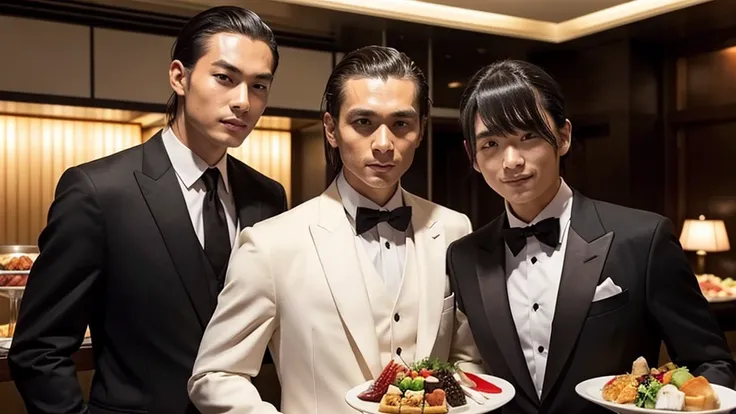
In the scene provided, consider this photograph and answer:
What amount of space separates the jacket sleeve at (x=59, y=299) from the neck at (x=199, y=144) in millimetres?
323

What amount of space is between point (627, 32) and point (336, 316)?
5.95m

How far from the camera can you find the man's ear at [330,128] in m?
2.05

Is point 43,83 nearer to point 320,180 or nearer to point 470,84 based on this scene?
point 320,180

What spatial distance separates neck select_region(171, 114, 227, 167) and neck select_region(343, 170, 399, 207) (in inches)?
16.3

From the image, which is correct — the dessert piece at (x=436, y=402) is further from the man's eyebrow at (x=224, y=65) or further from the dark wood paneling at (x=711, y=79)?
the dark wood paneling at (x=711, y=79)

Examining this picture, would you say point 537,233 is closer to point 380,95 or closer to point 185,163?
point 380,95

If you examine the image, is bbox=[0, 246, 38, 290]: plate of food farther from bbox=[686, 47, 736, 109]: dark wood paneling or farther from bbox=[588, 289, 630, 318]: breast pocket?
bbox=[686, 47, 736, 109]: dark wood paneling

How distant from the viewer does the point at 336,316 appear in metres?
1.89

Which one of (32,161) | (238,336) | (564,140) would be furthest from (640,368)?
(32,161)

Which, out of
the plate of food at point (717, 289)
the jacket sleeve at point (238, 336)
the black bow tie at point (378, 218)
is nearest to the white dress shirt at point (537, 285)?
the black bow tie at point (378, 218)

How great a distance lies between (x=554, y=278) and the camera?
199 cm

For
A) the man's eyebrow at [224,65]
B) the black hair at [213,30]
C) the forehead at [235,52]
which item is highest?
the black hair at [213,30]

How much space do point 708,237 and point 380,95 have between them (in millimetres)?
5737

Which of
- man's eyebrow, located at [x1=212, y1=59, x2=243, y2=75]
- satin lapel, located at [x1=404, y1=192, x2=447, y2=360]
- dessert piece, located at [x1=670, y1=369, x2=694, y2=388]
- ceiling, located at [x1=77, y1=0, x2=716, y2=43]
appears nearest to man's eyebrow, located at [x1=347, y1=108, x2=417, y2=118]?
satin lapel, located at [x1=404, y1=192, x2=447, y2=360]
